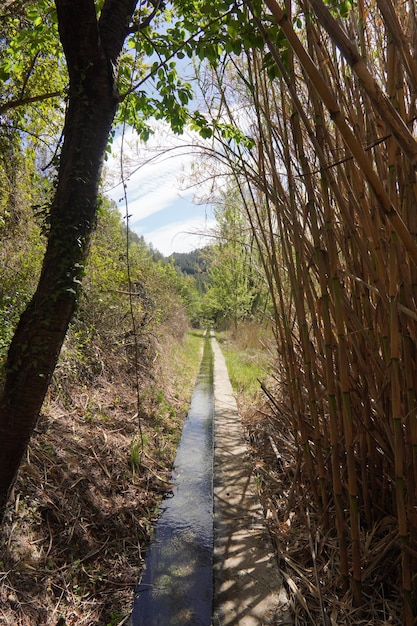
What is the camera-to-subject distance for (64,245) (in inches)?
64.8

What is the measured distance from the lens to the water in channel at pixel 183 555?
5.29 feet

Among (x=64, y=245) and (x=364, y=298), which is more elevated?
(x=64, y=245)

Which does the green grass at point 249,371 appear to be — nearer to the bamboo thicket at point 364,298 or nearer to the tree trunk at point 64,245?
the bamboo thicket at point 364,298

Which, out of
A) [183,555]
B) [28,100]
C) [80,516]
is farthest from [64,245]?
[183,555]

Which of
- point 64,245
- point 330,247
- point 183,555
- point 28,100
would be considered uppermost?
point 28,100

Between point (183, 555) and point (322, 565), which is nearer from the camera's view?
point (322, 565)

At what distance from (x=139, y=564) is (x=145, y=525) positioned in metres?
0.31

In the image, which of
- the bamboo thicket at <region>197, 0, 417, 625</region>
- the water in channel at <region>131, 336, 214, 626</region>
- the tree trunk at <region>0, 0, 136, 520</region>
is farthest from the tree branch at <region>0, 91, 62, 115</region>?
the water in channel at <region>131, 336, 214, 626</region>

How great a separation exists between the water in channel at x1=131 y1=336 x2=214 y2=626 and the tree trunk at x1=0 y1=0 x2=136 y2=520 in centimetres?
80

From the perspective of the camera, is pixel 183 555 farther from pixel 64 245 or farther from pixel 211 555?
pixel 64 245

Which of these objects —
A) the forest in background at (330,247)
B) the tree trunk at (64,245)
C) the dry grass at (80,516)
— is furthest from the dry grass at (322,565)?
the tree trunk at (64,245)

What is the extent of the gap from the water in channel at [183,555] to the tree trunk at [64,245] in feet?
2.64

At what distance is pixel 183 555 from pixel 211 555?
6.1 inches

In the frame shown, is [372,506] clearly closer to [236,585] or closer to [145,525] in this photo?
[236,585]
